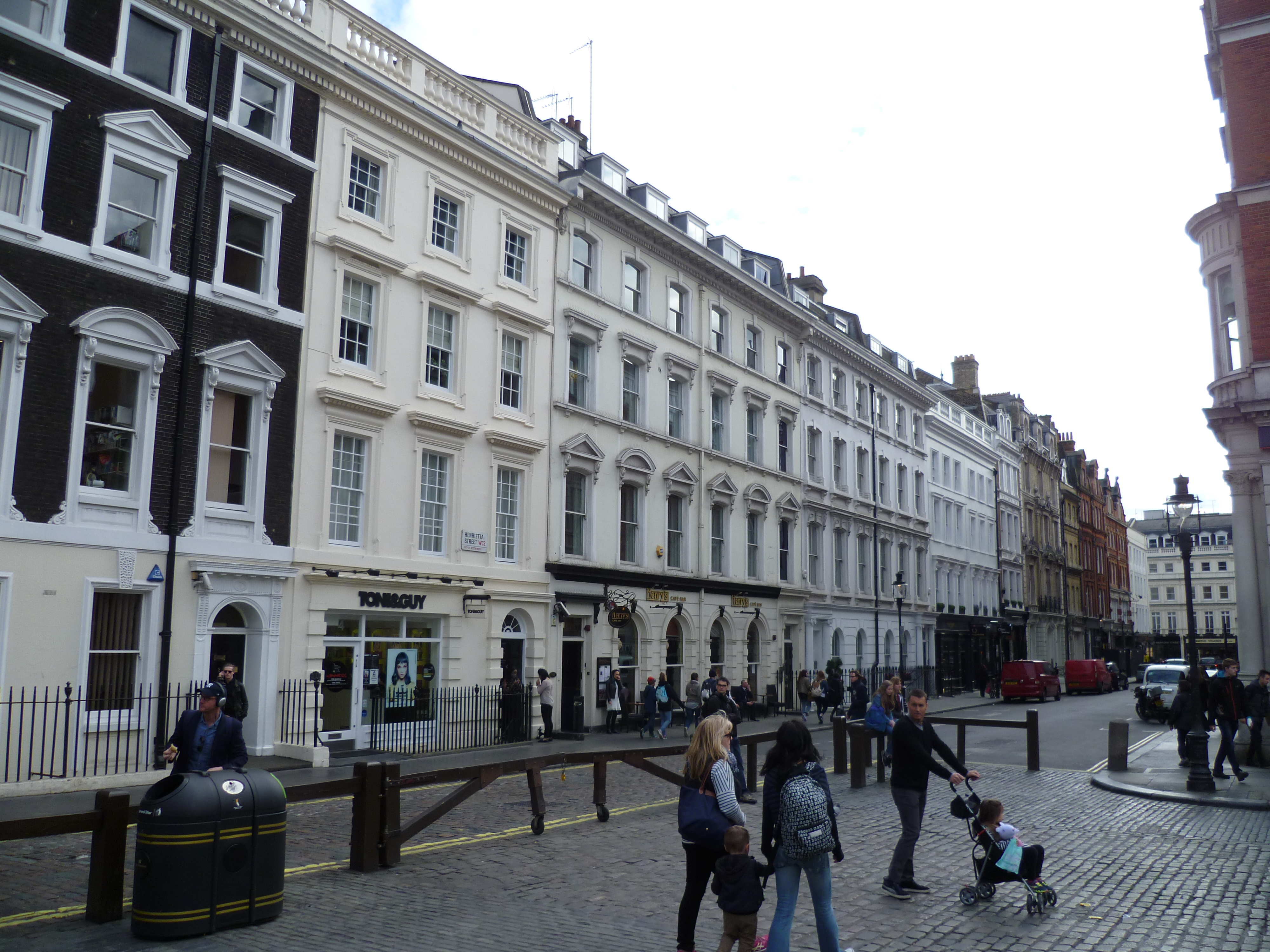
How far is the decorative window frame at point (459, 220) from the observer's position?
2233cm

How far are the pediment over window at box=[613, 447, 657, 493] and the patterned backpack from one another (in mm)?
21461

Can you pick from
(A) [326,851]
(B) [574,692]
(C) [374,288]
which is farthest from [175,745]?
(B) [574,692]

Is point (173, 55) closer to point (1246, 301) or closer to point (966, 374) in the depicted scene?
point (1246, 301)

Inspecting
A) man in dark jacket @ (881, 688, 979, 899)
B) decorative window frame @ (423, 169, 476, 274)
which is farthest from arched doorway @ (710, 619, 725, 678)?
man in dark jacket @ (881, 688, 979, 899)

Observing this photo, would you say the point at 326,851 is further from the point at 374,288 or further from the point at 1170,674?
the point at 1170,674

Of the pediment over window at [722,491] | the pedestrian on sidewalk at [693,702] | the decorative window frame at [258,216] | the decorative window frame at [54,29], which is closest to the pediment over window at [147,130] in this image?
the decorative window frame at [258,216]

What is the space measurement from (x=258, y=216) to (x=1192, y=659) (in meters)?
19.8

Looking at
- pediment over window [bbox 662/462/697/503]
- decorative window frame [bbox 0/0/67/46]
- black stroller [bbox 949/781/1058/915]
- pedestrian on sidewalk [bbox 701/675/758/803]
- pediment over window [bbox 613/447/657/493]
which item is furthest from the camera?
pediment over window [bbox 662/462/697/503]

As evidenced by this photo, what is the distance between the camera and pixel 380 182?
21625mm

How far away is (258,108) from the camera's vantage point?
1914 cm

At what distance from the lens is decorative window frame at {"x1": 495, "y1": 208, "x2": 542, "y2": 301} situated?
79.4ft

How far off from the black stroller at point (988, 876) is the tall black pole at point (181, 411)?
1259 centimetres

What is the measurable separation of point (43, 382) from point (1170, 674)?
33505 mm

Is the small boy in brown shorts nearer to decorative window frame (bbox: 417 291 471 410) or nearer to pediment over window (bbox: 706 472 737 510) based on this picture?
decorative window frame (bbox: 417 291 471 410)
